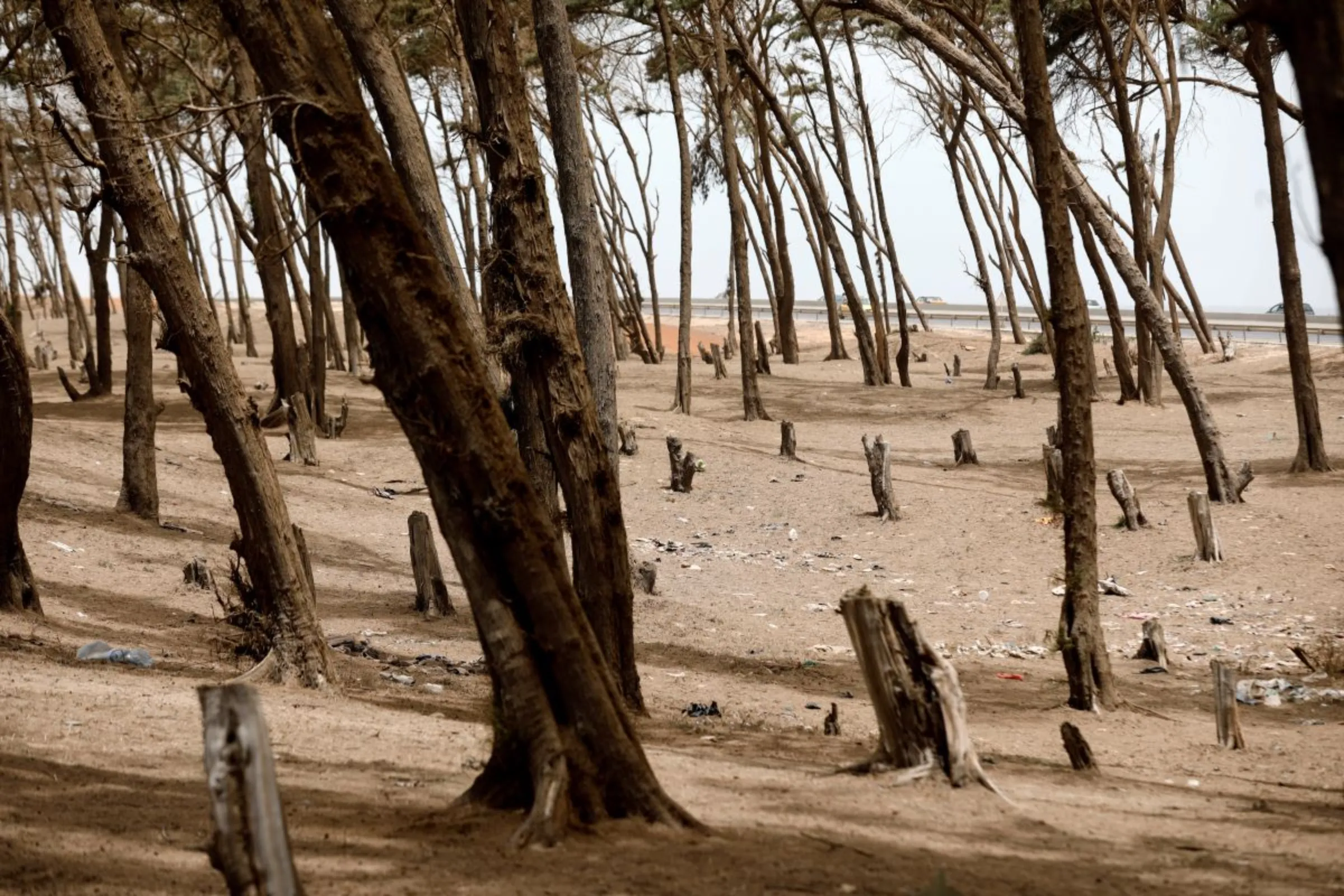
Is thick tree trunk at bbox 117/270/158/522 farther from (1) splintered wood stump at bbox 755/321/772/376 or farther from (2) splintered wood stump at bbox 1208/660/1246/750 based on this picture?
(1) splintered wood stump at bbox 755/321/772/376

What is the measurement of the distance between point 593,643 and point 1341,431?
58.3 ft

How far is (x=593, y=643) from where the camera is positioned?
15.8 ft

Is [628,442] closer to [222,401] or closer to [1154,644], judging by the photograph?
[1154,644]

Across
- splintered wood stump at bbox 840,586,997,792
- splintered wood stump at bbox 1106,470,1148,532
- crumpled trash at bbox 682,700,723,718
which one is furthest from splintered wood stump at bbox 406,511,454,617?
splintered wood stump at bbox 1106,470,1148,532

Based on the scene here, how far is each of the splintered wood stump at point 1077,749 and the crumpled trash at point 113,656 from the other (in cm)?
515

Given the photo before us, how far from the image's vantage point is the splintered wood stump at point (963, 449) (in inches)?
740

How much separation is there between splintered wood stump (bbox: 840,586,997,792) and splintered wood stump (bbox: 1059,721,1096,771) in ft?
3.96

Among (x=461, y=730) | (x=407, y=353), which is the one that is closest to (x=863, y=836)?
(x=407, y=353)

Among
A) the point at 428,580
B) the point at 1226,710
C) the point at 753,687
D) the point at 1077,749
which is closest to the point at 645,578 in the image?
the point at 428,580

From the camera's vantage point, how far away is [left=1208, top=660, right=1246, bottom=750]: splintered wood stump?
7.39 metres

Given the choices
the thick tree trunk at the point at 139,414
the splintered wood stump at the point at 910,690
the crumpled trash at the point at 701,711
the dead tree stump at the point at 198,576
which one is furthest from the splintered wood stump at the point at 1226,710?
the thick tree trunk at the point at 139,414

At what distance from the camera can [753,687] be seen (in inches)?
363

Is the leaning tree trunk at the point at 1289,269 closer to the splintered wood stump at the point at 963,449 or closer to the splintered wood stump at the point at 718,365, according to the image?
the splintered wood stump at the point at 963,449

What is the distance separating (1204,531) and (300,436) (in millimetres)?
10784
